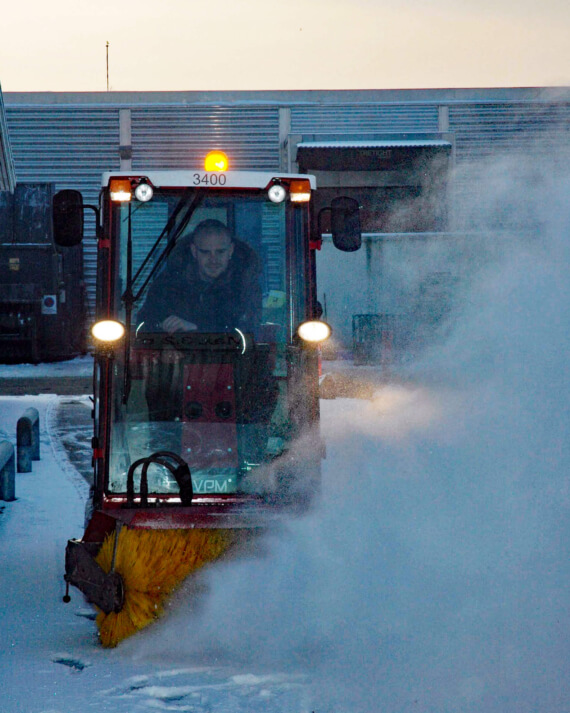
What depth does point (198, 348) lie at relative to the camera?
470 cm

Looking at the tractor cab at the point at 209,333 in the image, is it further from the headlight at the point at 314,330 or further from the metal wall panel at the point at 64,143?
the metal wall panel at the point at 64,143

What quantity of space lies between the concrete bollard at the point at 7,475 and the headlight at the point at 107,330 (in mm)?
3085

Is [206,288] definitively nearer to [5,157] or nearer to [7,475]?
[7,475]

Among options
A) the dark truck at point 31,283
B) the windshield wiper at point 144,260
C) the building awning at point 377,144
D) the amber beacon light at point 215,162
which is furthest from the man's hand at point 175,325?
the building awning at point 377,144

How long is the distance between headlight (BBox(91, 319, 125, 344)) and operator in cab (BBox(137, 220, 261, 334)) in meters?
0.25

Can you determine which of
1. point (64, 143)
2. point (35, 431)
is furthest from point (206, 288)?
point (64, 143)

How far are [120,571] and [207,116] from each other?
2276 cm

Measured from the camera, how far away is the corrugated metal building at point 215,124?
2530 cm

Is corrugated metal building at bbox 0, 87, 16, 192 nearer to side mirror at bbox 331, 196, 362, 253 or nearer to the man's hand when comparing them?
the man's hand

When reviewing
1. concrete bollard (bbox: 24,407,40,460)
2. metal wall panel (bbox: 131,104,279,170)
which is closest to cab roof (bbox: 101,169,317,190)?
concrete bollard (bbox: 24,407,40,460)

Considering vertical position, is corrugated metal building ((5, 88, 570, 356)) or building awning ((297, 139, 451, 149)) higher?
corrugated metal building ((5, 88, 570, 356))

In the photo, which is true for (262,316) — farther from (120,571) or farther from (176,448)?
(120,571)

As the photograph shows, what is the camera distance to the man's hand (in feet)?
15.4

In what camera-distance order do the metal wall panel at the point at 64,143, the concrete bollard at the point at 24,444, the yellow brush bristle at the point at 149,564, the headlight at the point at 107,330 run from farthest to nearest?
the metal wall panel at the point at 64,143 < the concrete bollard at the point at 24,444 < the headlight at the point at 107,330 < the yellow brush bristle at the point at 149,564
